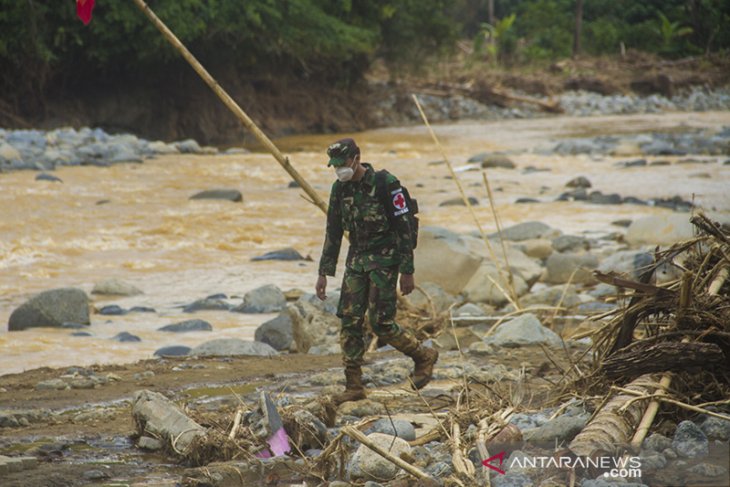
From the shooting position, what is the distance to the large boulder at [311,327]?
7.18 meters

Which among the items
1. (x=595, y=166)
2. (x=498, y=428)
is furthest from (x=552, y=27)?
(x=498, y=428)

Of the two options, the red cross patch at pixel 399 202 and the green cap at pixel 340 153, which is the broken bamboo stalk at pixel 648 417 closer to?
the red cross patch at pixel 399 202

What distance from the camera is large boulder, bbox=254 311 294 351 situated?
290 inches

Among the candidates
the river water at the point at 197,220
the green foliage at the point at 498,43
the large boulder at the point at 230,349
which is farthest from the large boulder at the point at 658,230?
the green foliage at the point at 498,43

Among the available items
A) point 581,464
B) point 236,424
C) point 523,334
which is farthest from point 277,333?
point 581,464

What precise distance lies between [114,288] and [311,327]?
8.78 feet

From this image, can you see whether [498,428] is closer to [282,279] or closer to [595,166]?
[282,279]

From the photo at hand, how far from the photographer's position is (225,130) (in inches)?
1037

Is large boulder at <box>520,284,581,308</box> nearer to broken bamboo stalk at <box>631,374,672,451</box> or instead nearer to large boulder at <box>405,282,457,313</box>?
large boulder at <box>405,282,457,313</box>

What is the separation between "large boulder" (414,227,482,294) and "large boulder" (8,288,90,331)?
2.73m

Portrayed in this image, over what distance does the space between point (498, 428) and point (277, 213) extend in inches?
403

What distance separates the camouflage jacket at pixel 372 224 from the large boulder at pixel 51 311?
3.43m

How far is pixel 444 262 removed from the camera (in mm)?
8766

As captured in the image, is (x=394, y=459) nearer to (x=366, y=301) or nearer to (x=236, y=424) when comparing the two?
(x=236, y=424)
